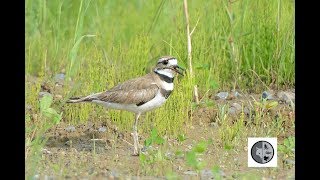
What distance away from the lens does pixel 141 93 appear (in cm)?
739

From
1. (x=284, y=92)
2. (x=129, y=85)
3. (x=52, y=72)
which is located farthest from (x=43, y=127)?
(x=284, y=92)

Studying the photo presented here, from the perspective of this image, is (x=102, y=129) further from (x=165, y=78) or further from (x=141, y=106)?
(x=165, y=78)

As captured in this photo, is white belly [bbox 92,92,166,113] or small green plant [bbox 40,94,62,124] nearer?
white belly [bbox 92,92,166,113]

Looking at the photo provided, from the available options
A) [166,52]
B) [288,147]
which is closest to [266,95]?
[166,52]

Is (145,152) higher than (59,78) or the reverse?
the reverse

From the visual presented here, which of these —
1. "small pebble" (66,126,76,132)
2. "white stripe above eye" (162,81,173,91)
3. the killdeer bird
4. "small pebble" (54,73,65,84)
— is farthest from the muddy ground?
"small pebble" (54,73,65,84)

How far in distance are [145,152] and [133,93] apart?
424 mm

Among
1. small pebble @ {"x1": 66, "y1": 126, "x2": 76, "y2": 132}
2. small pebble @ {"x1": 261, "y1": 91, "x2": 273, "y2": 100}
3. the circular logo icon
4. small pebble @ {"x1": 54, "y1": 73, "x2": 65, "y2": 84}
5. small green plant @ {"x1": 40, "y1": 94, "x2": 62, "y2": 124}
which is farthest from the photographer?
small pebble @ {"x1": 54, "y1": 73, "x2": 65, "y2": 84}

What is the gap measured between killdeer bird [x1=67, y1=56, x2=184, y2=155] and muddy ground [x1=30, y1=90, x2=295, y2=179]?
0.76 ft

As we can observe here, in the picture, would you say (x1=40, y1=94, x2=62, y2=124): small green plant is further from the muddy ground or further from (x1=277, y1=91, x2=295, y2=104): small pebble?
(x1=277, y1=91, x2=295, y2=104): small pebble

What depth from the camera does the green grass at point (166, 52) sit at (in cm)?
788

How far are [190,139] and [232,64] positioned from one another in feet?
3.36

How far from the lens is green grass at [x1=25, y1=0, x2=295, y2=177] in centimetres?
788

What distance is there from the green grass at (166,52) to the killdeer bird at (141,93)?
291 mm
